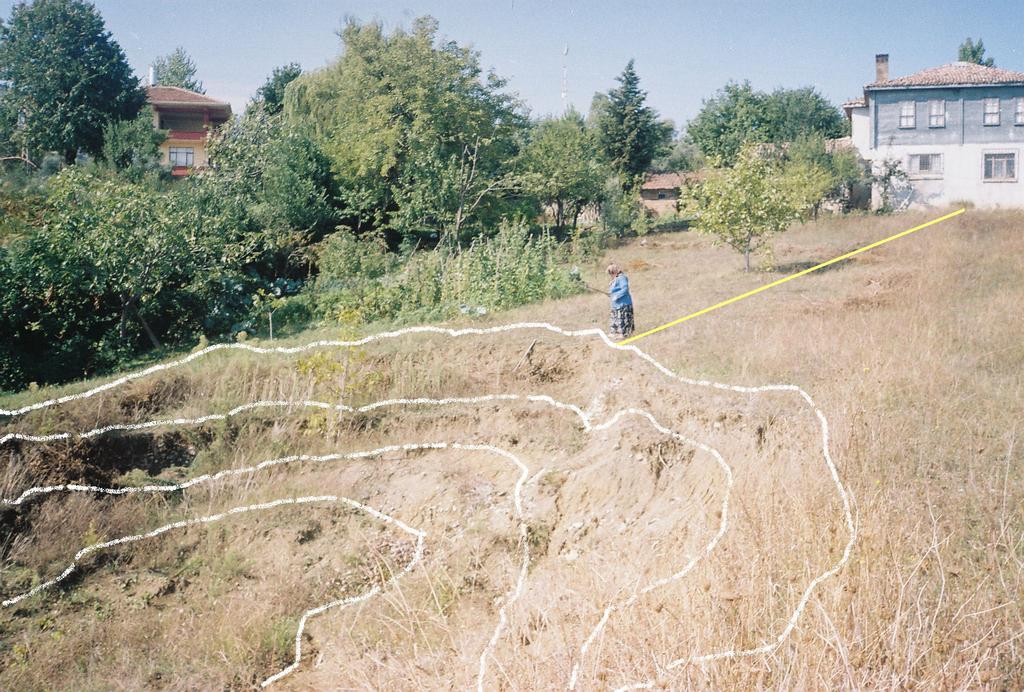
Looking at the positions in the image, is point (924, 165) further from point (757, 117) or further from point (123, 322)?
point (123, 322)

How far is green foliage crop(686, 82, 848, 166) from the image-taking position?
2067cm

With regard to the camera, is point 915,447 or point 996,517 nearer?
point 996,517

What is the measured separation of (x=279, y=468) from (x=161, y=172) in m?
6.71

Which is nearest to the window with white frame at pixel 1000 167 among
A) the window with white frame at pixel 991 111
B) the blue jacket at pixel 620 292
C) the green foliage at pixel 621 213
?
the window with white frame at pixel 991 111

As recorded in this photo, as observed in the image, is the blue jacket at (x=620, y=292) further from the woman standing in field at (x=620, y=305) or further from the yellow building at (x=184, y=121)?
the yellow building at (x=184, y=121)

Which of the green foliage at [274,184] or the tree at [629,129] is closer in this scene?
the green foliage at [274,184]

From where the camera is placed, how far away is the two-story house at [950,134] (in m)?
15.5

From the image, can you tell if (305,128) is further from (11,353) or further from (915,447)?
(915,447)

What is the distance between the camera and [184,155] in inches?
650

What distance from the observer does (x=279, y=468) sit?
7039 mm

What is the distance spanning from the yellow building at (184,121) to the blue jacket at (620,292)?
6087mm

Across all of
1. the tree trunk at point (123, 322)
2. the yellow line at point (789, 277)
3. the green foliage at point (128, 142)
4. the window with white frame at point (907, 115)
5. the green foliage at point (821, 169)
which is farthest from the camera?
the window with white frame at point (907, 115)

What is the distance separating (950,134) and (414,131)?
1145 cm

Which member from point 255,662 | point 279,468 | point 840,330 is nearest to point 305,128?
point 279,468
